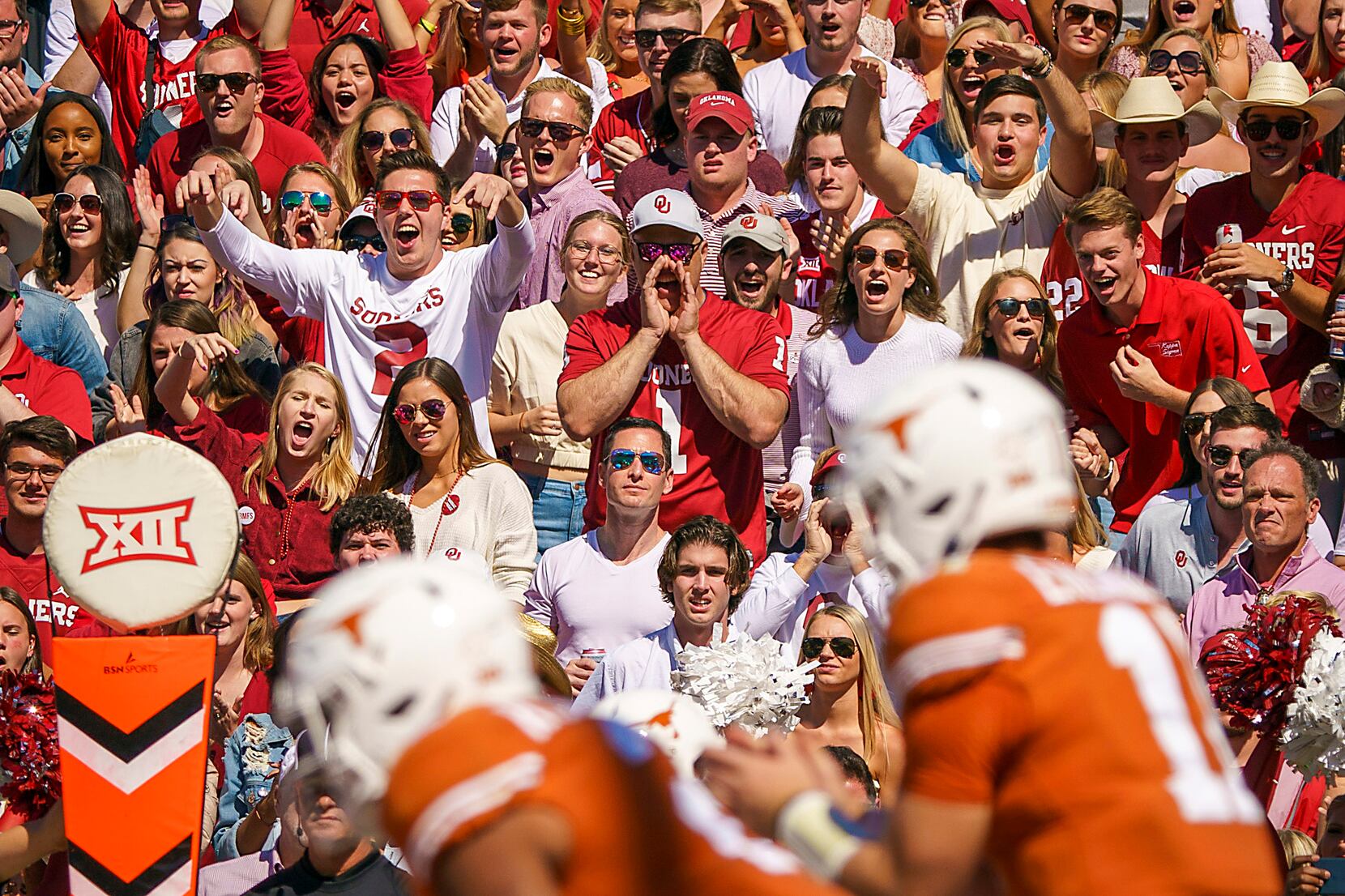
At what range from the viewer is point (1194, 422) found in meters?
8.78

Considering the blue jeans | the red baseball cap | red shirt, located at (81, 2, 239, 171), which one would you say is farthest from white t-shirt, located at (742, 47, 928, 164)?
red shirt, located at (81, 2, 239, 171)

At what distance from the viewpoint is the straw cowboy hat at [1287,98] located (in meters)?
9.81

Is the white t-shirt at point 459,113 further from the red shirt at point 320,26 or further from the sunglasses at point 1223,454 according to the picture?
the sunglasses at point 1223,454

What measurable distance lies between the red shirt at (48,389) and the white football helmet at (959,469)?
24.5ft

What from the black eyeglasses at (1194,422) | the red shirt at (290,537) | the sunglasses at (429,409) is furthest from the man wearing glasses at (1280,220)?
the red shirt at (290,537)

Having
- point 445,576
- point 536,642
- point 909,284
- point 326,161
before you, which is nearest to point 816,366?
point 909,284

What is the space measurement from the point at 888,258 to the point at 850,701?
2.31 m

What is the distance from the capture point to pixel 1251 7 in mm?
13094

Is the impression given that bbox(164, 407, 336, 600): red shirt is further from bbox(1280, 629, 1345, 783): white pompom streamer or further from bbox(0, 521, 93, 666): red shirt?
bbox(1280, 629, 1345, 783): white pompom streamer

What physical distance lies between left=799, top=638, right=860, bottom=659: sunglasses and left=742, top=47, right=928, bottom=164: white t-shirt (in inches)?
164

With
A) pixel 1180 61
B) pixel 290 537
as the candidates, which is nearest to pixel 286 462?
pixel 290 537

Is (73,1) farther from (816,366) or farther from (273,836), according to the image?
(273,836)

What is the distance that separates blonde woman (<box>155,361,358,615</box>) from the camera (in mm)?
9227

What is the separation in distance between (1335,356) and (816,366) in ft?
7.72
